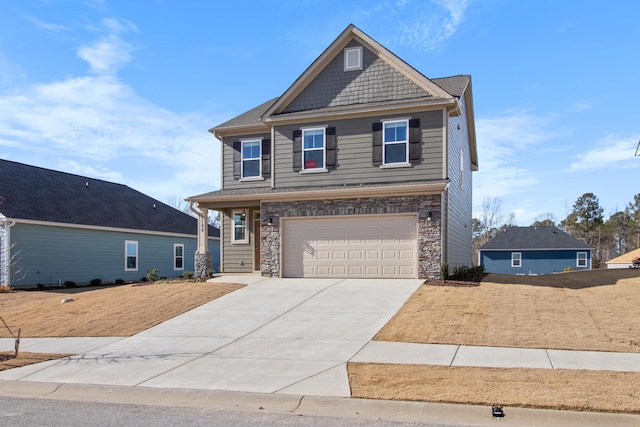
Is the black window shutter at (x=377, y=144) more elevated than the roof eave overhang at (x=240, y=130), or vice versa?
the roof eave overhang at (x=240, y=130)

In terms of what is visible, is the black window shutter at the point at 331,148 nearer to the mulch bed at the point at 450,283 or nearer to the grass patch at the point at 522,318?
the mulch bed at the point at 450,283

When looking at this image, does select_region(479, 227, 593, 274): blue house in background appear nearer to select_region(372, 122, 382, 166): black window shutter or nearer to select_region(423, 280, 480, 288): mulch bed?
select_region(372, 122, 382, 166): black window shutter

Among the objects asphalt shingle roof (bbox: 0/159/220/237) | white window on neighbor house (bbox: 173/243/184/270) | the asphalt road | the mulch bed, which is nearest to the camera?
the asphalt road

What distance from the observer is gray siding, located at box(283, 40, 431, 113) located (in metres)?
18.6

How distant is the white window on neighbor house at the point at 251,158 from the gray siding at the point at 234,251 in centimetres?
152

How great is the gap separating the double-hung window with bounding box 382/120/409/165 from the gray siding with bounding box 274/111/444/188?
0.29m

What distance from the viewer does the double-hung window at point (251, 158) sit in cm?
2109

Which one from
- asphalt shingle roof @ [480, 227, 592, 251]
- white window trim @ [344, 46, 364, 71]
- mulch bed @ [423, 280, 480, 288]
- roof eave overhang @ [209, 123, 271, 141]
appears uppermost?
white window trim @ [344, 46, 364, 71]

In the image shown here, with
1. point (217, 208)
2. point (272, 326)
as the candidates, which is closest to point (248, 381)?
point (272, 326)

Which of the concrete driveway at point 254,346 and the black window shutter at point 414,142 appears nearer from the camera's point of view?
the concrete driveway at point 254,346

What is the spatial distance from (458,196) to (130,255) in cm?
1797

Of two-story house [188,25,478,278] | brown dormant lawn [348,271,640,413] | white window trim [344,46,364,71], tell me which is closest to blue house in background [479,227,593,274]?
two-story house [188,25,478,278]

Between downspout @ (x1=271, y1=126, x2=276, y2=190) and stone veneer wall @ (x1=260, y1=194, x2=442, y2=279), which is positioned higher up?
downspout @ (x1=271, y1=126, x2=276, y2=190)

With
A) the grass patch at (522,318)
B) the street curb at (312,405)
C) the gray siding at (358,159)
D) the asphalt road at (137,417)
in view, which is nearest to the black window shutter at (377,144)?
the gray siding at (358,159)
